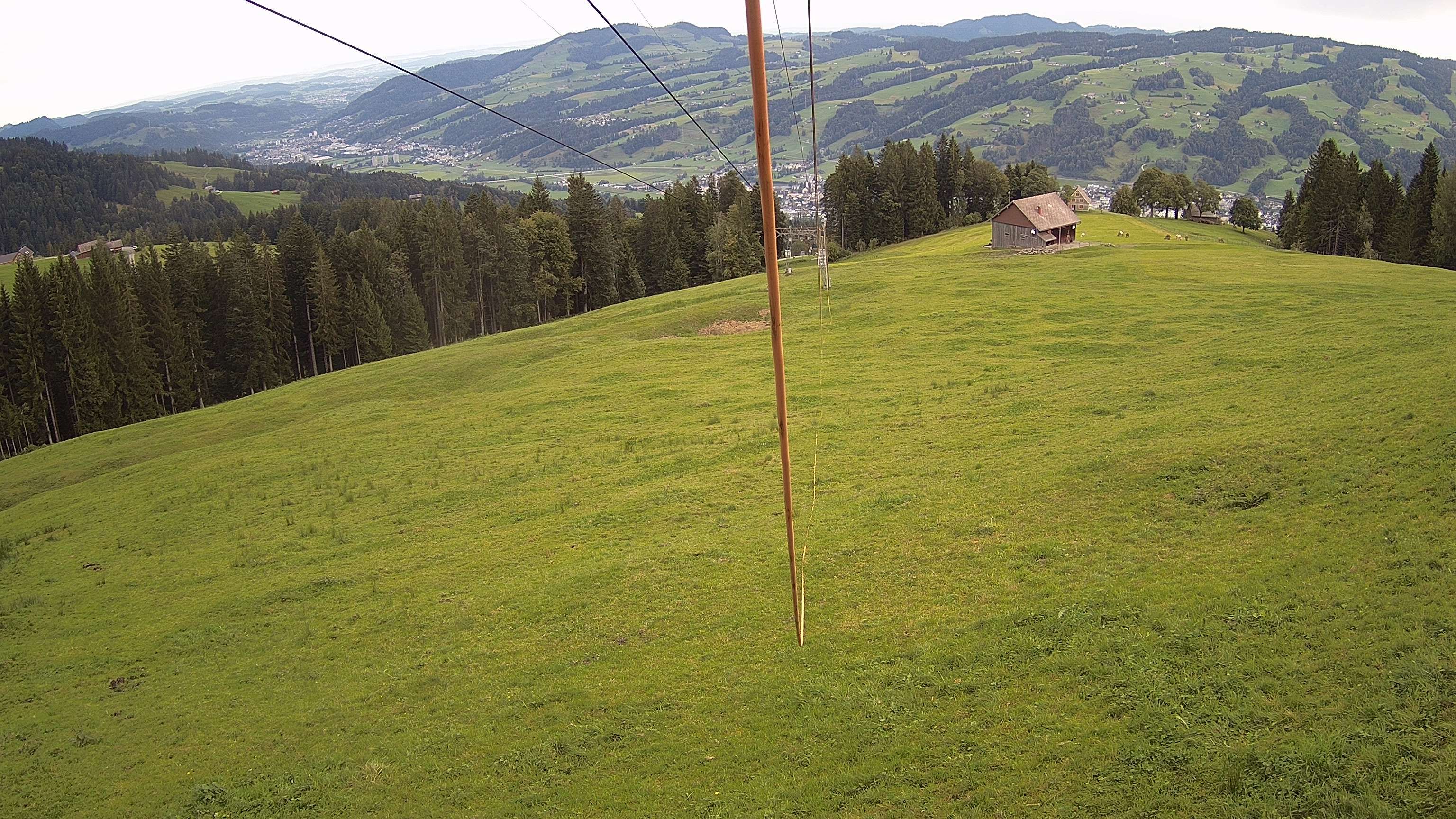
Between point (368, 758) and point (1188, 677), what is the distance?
14.0m

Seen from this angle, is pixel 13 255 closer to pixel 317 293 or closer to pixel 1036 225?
pixel 317 293

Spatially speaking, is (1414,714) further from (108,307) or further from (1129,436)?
(108,307)

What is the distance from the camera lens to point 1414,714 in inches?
393

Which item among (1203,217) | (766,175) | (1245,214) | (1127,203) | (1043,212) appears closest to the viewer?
(766,175)

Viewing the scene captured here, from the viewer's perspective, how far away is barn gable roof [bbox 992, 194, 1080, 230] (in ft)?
214

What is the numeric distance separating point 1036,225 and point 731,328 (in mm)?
31072

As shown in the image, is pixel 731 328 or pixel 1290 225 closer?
pixel 731 328

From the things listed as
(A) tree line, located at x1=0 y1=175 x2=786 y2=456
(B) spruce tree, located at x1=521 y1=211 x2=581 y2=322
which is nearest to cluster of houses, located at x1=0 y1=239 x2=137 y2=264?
(A) tree line, located at x1=0 y1=175 x2=786 y2=456

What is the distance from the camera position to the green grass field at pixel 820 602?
11.5m

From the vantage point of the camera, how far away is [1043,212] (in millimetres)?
66125

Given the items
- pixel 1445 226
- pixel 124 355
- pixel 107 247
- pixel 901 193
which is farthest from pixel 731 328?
pixel 107 247

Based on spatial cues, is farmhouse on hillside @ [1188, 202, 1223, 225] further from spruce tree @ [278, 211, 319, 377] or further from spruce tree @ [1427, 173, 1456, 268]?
spruce tree @ [278, 211, 319, 377]

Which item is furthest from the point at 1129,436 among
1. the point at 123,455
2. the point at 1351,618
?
the point at 123,455

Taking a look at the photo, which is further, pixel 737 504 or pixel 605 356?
pixel 605 356
